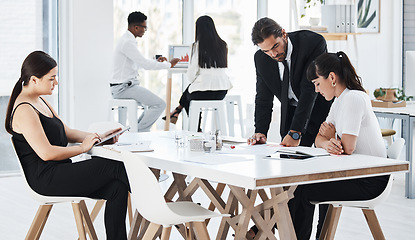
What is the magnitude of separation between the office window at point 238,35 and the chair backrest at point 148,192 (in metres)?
5.70

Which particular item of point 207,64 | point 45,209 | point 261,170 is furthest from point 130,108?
point 261,170

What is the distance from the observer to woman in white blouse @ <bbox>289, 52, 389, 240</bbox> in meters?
3.37

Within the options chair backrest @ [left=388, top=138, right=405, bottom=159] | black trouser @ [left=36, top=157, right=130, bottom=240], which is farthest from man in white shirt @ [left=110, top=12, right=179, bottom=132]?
chair backrest @ [left=388, top=138, right=405, bottom=159]

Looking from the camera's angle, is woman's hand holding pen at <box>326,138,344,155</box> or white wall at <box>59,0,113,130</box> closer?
woman's hand holding pen at <box>326,138,344,155</box>

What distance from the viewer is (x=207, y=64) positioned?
6223mm

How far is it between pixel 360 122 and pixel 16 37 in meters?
4.49

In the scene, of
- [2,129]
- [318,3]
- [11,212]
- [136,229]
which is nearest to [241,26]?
[318,3]

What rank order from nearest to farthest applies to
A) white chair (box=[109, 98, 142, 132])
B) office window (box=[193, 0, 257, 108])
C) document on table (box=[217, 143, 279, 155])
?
document on table (box=[217, 143, 279, 155]) < white chair (box=[109, 98, 142, 132]) < office window (box=[193, 0, 257, 108])

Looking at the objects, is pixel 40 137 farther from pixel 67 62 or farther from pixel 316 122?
pixel 67 62

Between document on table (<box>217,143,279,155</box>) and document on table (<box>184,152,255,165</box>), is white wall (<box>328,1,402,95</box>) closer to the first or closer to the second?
document on table (<box>217,143,279,155</box>)

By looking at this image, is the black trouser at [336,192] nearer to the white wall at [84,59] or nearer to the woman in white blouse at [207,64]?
the woman in white blouse at [207,64]

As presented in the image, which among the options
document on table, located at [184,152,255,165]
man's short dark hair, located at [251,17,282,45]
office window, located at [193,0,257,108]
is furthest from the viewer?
office window, located at [193,0,257,108]

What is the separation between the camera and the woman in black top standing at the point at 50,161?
3.57 metres

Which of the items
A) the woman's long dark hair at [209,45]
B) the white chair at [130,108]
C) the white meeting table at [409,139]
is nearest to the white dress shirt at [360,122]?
the white meeting table at [409,139]
